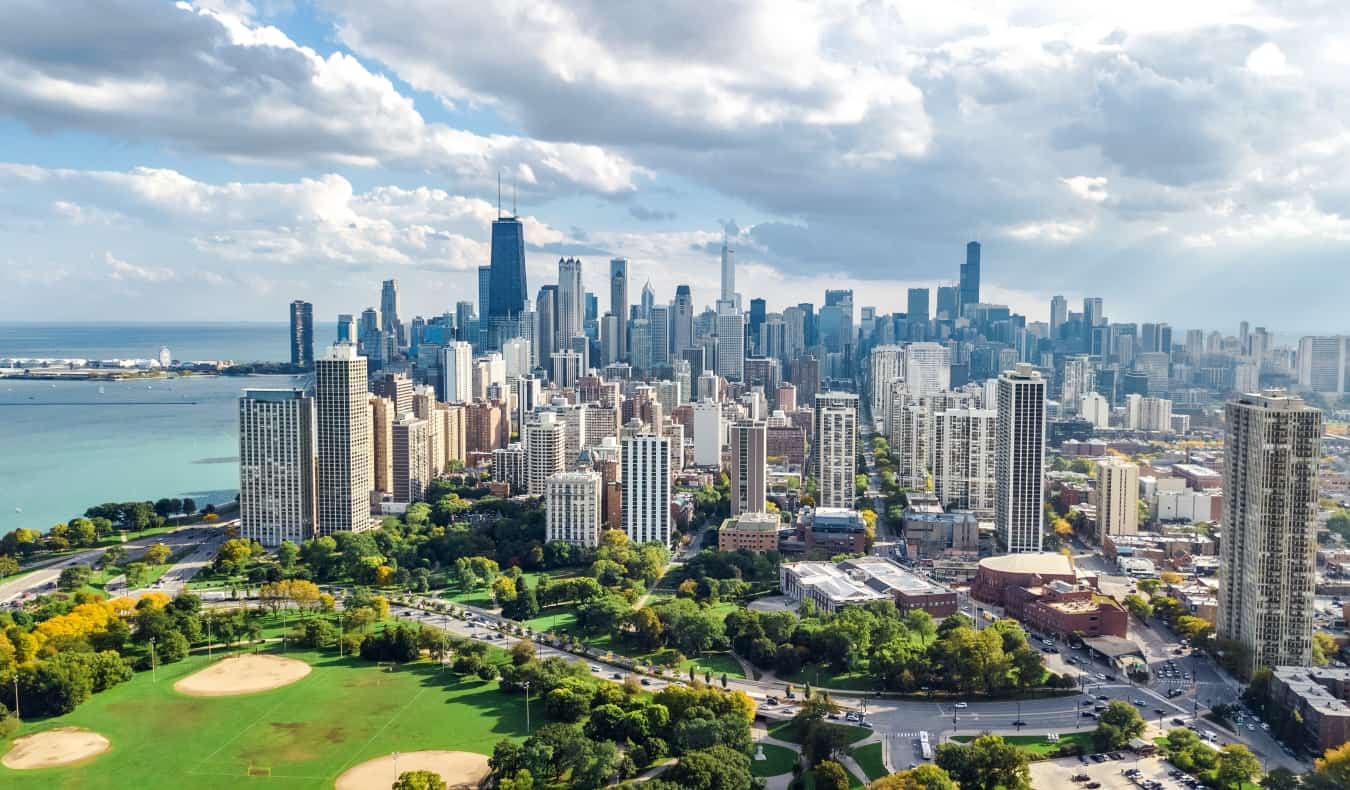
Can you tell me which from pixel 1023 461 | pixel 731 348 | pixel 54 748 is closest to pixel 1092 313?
pixel 731 348

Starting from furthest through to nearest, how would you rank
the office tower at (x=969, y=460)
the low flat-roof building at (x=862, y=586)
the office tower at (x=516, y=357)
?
1. the office tower at (x=516, y=357)
2. the office tower at (x=969, y=460)
3. the low flat-roof building at (x=862, y=586)

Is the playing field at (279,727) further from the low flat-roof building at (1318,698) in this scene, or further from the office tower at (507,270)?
the office tower at (507,270)

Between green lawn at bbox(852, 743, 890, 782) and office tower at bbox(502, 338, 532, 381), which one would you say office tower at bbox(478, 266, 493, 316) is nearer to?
office tower at bbox(502, 338, 532, 381)

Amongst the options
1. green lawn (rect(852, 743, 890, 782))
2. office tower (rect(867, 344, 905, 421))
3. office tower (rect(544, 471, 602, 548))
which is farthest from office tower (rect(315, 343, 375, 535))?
office tower (rect(867, 344, 905, 421))

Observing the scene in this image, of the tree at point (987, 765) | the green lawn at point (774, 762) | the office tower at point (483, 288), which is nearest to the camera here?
the tree at point (987, 765)

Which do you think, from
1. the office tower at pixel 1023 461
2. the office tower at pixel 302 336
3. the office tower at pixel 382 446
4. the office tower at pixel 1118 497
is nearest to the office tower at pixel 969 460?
the office tower at pixel 1118 497
